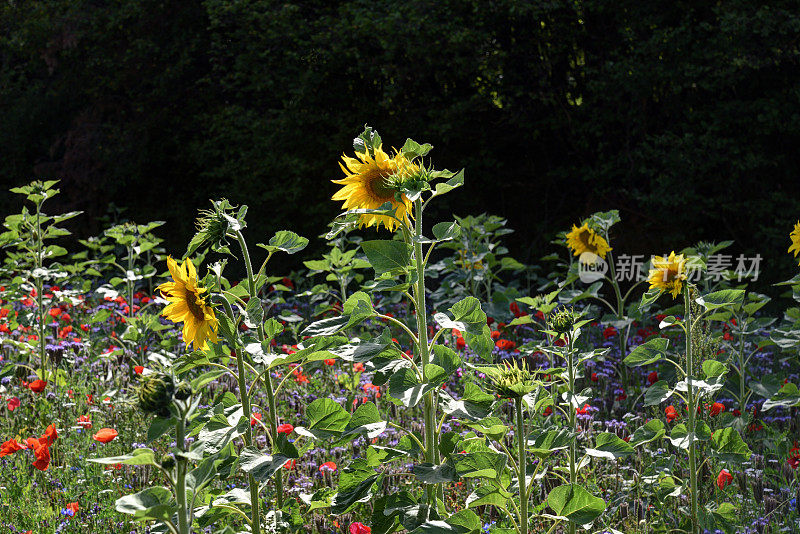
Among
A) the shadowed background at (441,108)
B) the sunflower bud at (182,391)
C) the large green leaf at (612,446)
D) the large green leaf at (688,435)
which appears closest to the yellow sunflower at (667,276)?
the large green leaf at (688,435)

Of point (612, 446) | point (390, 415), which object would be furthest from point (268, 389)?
point (390, 415)

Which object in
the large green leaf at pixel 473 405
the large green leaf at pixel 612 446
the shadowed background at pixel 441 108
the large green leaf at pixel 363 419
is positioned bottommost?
the large green leaf at pixel 612 446

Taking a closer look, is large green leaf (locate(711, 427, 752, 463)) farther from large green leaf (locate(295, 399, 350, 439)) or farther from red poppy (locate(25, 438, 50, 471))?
red poppy (locate(25, 438, 50, 471))

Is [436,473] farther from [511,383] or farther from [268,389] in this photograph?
[268,389]

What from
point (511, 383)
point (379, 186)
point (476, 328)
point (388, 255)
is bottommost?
point (511, 383)

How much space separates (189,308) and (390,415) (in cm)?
193

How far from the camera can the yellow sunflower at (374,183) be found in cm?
178

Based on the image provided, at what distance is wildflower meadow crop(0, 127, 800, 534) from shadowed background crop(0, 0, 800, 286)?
2.57 m

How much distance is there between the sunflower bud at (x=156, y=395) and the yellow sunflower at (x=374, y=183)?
67cm

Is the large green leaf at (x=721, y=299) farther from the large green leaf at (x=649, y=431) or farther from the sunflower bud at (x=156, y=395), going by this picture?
the sunflower bud at (x=156, y=395)

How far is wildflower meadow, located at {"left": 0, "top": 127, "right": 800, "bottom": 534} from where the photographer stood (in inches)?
63.9

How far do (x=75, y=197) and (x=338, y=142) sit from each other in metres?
3.37

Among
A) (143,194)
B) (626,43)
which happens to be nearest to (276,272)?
(143,194)

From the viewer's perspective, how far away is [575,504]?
5.39 feet
